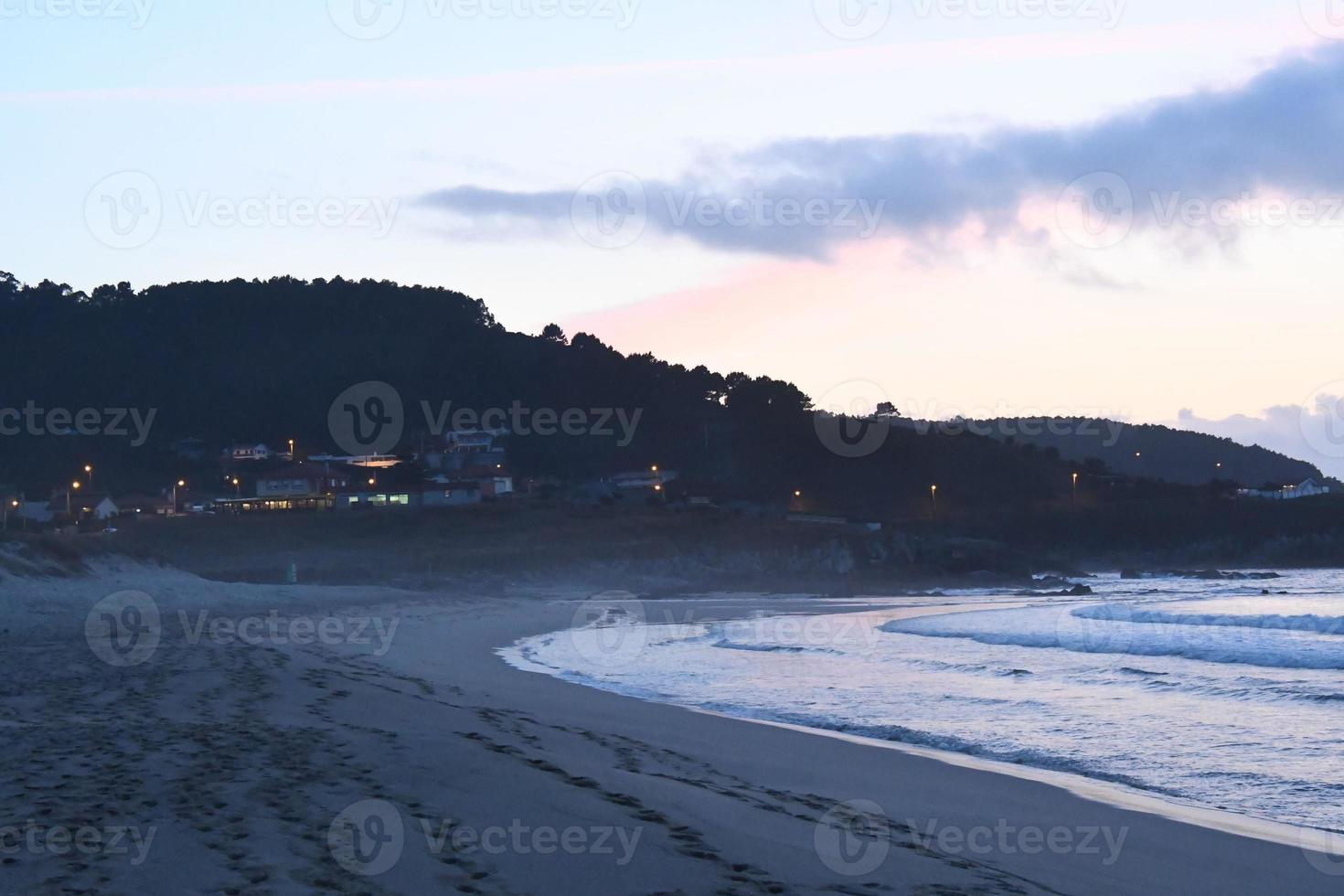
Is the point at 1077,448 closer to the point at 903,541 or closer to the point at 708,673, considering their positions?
the point at 903,541

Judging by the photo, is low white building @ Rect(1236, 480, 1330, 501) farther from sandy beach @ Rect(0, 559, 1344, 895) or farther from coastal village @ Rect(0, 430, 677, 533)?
sandy beach @ Rect(0, 559, 1344, 895)

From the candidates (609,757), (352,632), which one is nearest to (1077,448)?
(352,632)

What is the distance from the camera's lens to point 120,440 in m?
89.0
